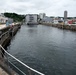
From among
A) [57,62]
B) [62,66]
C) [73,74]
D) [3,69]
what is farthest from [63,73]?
[3,69]

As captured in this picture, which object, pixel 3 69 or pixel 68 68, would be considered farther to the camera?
pixel 68 68

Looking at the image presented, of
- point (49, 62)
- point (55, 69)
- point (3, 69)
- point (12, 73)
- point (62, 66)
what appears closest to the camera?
point (12, 73)

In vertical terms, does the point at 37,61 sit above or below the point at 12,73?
below

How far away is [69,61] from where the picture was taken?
67.5 ft

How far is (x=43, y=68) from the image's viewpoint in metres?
17.4

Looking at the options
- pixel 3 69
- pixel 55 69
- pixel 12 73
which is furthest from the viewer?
pixel 55 69

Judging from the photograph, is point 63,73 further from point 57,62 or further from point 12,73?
point 12,73

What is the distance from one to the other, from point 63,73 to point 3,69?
7805 mm

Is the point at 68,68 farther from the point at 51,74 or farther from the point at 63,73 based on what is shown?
the point at 51,74

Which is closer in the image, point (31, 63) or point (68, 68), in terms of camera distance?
point (68, 68)

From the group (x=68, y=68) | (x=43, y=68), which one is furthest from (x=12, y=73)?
(x=68, y=68)

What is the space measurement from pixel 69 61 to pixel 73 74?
4.81 m

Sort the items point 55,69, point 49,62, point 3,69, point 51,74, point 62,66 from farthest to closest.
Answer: point 49,62 < point 62,66 < point 55,69 < point 51,74 < point 3,69

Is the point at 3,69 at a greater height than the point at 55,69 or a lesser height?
greater
